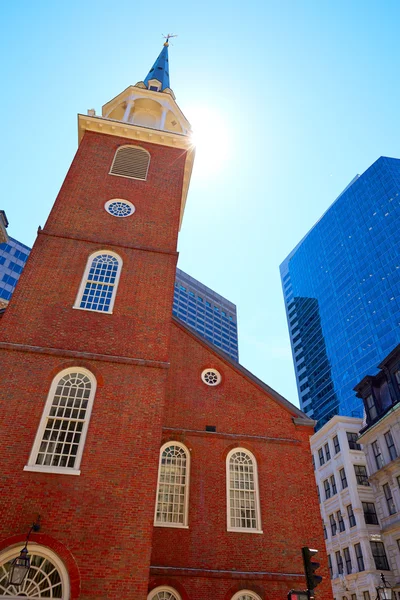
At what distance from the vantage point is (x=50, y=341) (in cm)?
1325

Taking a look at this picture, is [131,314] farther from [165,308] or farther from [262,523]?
[262,523]

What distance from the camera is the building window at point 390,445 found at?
30172 mm

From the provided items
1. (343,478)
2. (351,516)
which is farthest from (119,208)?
(343,478)

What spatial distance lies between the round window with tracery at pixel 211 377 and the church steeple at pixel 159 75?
17.1 m

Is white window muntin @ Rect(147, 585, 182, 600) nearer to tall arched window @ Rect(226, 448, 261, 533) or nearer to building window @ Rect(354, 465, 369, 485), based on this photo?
tall arched window @ Rect(226, 448, 261, 533)

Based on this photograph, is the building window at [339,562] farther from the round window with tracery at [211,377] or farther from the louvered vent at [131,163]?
the louvered vent at [131,163]

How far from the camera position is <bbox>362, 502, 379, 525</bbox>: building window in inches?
1258

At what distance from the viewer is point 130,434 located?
11922 millimetres

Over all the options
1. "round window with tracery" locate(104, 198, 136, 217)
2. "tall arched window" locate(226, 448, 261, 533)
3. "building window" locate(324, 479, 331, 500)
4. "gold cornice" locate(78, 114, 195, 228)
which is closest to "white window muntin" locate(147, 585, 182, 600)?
"tall arched window" locate(226, 448, 261, 533)

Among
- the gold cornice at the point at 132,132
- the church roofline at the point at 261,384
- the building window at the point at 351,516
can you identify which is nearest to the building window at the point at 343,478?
the building window at the point at 351,516

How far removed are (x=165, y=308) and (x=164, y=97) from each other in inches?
567

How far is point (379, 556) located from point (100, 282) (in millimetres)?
28608

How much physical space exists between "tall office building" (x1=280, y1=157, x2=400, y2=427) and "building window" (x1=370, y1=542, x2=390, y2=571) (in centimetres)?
3706

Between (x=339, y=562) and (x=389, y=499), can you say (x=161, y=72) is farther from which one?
(x=339, y=562)
